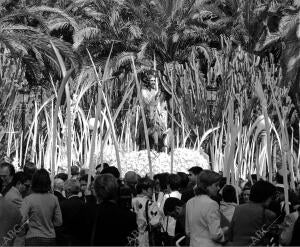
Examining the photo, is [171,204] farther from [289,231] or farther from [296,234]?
[296,234]

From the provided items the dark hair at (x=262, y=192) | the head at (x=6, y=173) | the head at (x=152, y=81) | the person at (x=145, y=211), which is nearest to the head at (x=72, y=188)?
the person at (x=145, y=211)

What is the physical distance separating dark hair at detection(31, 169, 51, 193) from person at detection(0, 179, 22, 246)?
0.99 feet

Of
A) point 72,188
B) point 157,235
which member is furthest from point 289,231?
point 72,188

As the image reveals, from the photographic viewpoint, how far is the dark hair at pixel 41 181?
9.27 m

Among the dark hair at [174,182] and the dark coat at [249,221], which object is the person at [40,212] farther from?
the dark hair at [174,182]

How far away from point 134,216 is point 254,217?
1232 mm

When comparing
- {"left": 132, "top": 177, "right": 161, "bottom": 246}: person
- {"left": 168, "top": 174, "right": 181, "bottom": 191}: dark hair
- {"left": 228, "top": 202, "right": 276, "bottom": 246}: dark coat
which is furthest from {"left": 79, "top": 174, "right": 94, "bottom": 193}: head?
{"left": 228, "top": 202, "right": 276, "bottom": 246}: dark coat

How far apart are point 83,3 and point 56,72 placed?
289 cm

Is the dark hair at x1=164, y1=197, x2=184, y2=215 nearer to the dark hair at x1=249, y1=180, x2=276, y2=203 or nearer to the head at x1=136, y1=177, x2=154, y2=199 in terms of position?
the head at x1=136, y1=177, x2=154, y2=199

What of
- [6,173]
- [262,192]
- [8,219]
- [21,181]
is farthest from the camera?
[6,173]

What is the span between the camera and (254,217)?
8.57 metres

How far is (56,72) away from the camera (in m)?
35.7

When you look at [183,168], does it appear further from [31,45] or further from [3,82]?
[31,45]

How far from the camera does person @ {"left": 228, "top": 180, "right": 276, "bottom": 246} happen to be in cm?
859
